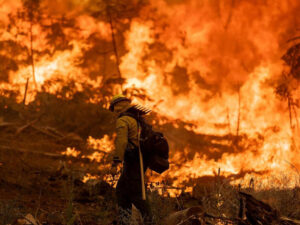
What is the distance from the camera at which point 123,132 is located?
4855 millimetres

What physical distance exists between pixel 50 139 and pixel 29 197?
13.3 ft

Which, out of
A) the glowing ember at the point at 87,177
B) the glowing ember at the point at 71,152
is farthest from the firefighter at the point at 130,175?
the glowing ember at the point at 71,152

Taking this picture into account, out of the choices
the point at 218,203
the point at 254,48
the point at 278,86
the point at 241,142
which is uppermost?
the point at 254,48

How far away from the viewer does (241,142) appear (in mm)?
10828

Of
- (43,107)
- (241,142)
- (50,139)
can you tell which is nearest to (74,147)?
Answer: (50,139)

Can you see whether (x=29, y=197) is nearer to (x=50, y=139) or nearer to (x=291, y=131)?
(x=50, y=139)

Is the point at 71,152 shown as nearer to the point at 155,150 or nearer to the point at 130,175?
the point at 130,175

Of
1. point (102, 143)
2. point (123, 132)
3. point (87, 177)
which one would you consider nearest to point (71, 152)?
point (102, 143)

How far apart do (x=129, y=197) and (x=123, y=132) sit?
0.87 m

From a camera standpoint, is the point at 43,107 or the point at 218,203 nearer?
the point at 218,203

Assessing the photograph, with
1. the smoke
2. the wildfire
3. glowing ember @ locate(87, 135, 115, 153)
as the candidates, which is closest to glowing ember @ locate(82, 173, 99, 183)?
the wildfire

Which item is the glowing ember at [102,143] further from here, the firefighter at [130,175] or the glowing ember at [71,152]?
the firefighter at [130,175]

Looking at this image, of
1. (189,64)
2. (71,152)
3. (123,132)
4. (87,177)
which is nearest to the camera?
(123,132)

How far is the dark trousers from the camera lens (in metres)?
4.91
